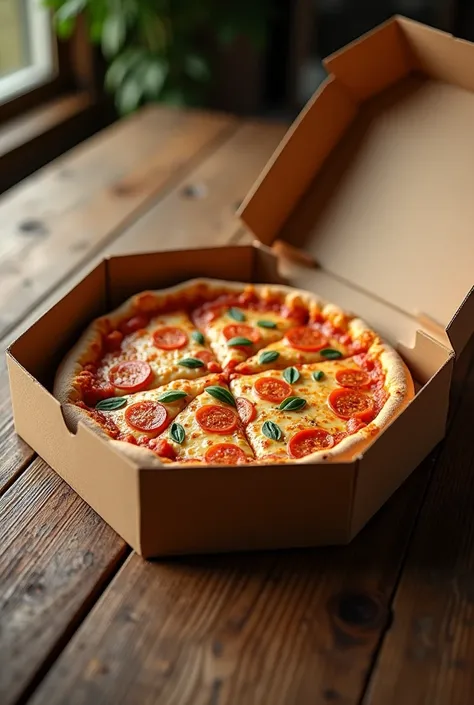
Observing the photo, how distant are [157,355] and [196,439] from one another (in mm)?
238

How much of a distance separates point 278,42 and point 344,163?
2.30 metres

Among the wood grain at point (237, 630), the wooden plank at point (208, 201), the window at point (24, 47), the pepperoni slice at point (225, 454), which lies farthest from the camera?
the window at point (24, 47)

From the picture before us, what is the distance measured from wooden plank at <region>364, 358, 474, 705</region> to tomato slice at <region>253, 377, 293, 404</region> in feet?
0.82

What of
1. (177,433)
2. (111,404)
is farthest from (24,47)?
(177,433)

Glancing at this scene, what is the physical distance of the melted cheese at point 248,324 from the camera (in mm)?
1419

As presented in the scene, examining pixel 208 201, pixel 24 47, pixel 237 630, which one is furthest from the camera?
pixel 24 47

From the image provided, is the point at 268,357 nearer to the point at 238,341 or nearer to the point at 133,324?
the point at 238,341

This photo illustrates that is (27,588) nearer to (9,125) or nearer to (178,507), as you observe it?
(178,507)

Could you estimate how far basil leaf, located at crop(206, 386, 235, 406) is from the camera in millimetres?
1291

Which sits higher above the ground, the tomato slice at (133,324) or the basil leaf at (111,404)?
the basil leaf at (111,404)

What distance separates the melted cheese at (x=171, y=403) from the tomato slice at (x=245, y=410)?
0.21ft

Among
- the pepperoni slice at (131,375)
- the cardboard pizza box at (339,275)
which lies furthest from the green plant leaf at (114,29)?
the pepperoni slice at (131,375)

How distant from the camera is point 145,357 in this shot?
4.57ft

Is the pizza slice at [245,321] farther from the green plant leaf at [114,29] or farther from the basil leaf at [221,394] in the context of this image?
the green plant leaf at [114,29]
